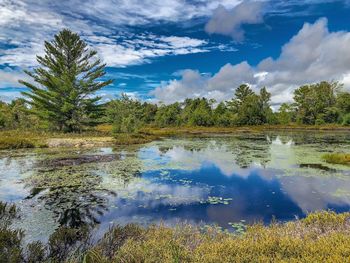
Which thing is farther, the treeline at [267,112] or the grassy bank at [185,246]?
the treeline at [267,112]

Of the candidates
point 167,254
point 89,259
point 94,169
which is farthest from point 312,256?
point 94,169

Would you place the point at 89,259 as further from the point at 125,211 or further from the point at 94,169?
the point at 94,169

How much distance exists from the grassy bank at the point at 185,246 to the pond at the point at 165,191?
1262mm

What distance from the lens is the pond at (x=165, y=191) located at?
360 inches

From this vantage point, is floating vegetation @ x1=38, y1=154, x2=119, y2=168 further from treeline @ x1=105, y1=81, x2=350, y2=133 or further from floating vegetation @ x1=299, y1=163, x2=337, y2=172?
treeline @ x1=105, y1=81, x2=350, y2=133

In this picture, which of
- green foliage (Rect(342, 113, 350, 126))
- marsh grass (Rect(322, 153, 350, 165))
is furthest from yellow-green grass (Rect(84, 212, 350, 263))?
green foliage (Rect(342, 113, 350, 126))

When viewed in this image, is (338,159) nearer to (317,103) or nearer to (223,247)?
(223,247)

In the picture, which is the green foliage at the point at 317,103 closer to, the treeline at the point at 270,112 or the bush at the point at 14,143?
the treeline at the point at 270,112

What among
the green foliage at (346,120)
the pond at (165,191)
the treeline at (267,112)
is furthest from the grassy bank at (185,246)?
the green foliage at (346,120)

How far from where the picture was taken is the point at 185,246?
6188 millimetres

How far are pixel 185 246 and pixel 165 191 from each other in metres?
6.27

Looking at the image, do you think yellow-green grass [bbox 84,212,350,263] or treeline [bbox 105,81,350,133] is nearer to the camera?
yellow-green grass [bbox 84,212,350,263]

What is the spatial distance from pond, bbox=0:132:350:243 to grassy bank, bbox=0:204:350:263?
1262mm

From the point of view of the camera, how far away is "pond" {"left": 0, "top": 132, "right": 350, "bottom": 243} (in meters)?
9.14
